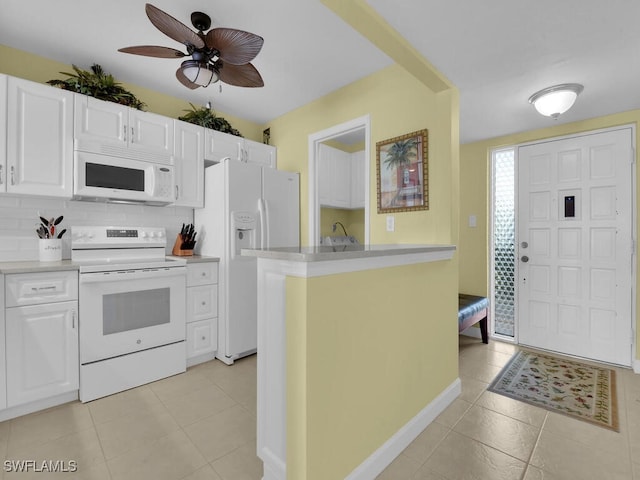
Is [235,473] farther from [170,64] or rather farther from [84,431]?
[170,64]

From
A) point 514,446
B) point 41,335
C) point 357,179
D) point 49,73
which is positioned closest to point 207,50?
point 49,73

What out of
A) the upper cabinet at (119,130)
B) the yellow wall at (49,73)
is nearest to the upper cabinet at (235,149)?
the upper cabinet at (119,130)

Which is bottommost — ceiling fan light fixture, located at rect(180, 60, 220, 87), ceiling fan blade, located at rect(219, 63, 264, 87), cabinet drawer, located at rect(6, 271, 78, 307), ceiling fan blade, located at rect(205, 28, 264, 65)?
cabinet drawer, located at rect(6, 271, 78, 307)

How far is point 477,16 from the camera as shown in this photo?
1504 millimetres

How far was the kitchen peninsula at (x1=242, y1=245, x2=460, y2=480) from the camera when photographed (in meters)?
1.18

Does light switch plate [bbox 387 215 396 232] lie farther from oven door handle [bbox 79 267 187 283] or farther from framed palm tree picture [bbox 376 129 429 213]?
oven door handle [bbox 79 267 187 283]

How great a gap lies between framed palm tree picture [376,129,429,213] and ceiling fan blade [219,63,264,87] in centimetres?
103

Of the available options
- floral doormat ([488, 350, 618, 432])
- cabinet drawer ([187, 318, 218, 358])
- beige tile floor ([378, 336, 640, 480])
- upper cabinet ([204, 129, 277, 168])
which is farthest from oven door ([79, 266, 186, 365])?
floral doormat ([488, 350, 618, 432])

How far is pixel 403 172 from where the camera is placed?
7.34 ft

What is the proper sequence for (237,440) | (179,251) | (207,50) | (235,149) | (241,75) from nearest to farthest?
(237,440) < (207,50) < (241,75) < (179,251) < (235,149)

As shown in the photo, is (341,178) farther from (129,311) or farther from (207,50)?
(129,311)

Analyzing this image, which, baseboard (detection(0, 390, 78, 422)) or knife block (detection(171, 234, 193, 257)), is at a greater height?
knife block (detection(171, 234, 193, 257))

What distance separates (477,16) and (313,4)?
92 centimetres

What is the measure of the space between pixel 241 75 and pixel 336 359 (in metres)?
1.95
